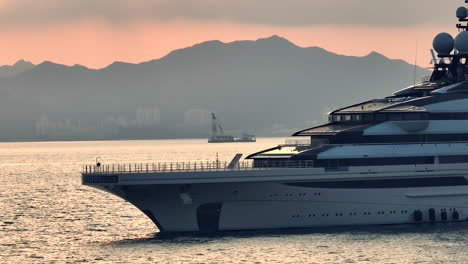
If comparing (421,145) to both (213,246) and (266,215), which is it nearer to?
(266,215)

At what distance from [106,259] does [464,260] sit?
66.1 ft

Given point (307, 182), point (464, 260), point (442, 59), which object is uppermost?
point (442, 59)

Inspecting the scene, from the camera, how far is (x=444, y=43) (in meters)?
87.8

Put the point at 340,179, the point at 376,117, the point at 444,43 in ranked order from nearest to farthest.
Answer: the point at 340,179 → the point at 376,117 → the point at 444,43

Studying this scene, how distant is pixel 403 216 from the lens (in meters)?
77.4

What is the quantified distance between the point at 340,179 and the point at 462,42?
17570 mm

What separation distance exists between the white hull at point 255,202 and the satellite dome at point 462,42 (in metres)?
13.8

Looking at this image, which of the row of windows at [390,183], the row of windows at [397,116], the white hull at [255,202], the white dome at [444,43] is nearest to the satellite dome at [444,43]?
the white dome at [444,43]

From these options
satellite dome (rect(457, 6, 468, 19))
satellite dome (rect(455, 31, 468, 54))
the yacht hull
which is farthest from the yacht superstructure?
satellite dome (rect(457, 6, 468, 19))

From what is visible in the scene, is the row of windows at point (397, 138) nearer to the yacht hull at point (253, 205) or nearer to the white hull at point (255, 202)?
the white hull at point (255, 202)

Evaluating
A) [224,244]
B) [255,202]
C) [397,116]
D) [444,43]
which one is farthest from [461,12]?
[224,244]

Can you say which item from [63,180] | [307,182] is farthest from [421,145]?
[63,180]

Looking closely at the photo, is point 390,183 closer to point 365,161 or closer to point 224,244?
point 365,161

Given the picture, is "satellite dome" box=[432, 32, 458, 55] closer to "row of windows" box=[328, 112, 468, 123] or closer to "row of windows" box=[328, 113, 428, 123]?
"row of windows" box=[328, 112, 468, 123]
